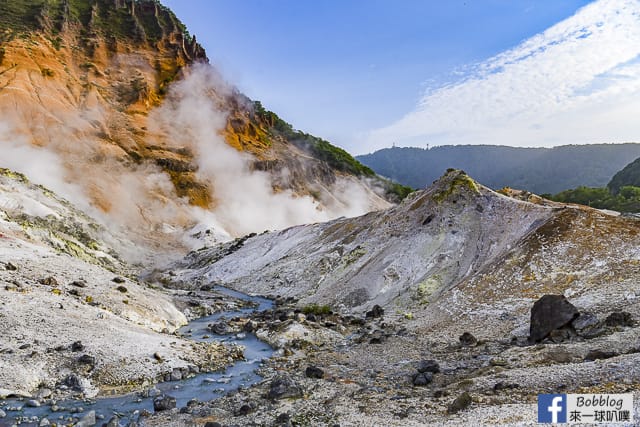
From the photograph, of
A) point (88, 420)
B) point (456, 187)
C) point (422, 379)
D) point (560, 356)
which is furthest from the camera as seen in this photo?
point (456, 187)

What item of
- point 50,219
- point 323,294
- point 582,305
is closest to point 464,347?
point 582,305

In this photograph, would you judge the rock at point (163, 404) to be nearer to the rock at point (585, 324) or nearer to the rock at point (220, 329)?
the rock at point (220, 329)

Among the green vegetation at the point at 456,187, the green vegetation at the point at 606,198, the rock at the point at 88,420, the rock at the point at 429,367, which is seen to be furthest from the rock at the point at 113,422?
the green vegetation at the point at 606,198

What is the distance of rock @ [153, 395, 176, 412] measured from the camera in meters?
17.7

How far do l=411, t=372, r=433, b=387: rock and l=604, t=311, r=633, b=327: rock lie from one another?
8.72 meters

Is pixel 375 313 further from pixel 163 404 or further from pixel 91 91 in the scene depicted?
pixel 91 91

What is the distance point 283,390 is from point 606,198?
86.1 m

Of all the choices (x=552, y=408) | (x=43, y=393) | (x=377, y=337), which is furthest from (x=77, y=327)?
(x=552, y=408)

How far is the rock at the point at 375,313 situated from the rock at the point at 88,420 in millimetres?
20365

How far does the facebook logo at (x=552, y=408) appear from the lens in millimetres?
12586

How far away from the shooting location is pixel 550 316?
2272 cm

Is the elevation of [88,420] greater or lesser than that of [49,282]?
lesser

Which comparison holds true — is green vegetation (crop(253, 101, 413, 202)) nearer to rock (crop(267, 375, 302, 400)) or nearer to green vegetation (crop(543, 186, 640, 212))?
green vegetation (crop(543, 186, 640, 212))

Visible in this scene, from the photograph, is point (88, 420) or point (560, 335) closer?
point (88, 420)
